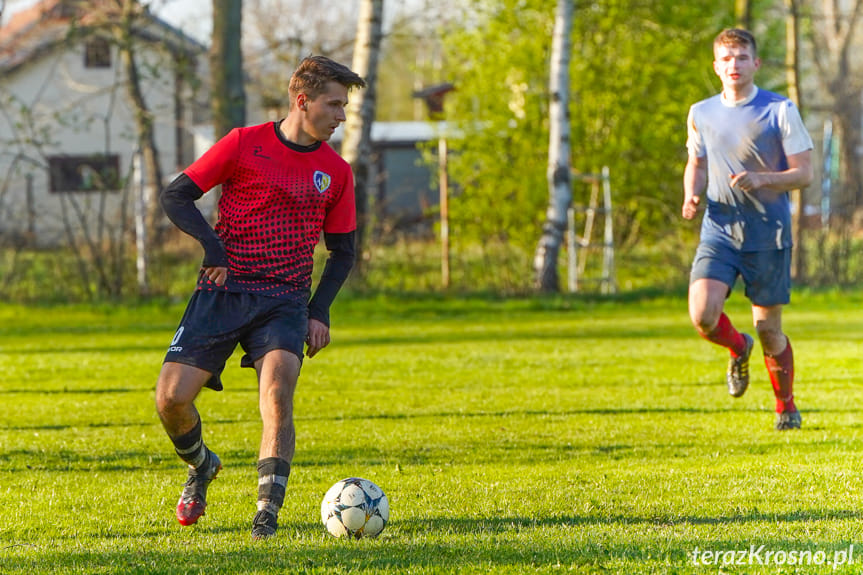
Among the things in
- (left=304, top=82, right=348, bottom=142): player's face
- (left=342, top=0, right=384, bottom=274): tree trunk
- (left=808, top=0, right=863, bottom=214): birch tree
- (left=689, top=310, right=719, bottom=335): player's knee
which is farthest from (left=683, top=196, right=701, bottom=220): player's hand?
(left=808, top=0, right=863, bottom=214): birch tree

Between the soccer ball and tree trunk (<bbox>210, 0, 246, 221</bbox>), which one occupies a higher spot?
tree trunk (<bbox>210, 0, 246, 221</bbox>)

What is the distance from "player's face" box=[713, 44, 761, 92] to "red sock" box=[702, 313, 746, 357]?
4.89 ft

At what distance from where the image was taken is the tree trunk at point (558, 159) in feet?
64.0

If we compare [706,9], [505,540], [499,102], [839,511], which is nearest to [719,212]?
[839,511]

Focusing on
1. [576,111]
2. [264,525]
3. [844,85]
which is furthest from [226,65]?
[844,85]

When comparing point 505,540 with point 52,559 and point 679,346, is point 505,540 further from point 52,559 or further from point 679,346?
point 679,346

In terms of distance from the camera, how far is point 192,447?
18.3ft

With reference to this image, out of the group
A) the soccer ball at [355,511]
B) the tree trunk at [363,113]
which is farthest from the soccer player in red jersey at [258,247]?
the tree trunk at [363,113]

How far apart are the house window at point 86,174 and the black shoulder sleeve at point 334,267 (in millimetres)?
13362

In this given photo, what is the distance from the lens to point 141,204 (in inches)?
725

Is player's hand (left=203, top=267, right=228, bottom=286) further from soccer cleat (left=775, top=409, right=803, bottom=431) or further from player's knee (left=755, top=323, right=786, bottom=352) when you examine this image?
soccer cleat (left=775, top=409, right=803, bottom=431)

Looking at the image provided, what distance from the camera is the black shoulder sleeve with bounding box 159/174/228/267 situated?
Result: 5234 millimetres

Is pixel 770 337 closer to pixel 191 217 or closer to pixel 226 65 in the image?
pixel 191 217

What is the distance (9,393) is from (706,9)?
20.6 m
